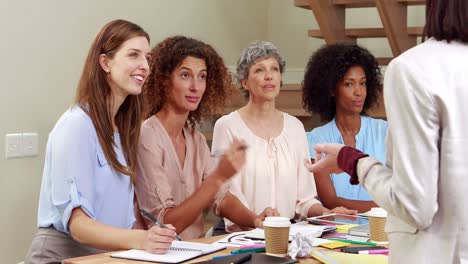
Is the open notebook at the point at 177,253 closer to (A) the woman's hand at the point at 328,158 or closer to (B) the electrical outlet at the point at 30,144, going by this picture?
(A) the woman's hand at the point at 328,158

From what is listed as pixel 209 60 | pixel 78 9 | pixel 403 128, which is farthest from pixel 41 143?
pixel 403 128

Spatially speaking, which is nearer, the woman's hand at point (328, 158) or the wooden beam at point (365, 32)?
the woman's hand at point (328, 158)

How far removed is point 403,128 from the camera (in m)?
1.36

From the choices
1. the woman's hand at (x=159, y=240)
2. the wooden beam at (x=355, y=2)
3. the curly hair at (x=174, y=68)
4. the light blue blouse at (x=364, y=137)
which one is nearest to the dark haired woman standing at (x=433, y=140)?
the woman's hand at (x=159, y=240)

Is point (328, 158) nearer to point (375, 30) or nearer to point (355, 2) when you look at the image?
point (355, 2)

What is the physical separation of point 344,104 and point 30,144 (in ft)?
4.95

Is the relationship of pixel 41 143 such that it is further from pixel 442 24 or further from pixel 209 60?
pixel 442 24

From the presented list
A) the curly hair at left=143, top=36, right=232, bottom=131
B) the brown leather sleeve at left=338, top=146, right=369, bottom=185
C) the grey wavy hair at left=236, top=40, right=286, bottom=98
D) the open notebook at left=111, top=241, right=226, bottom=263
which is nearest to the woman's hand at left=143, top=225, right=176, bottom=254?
the open notebook at left=111, top=241, right=226, bottom=263

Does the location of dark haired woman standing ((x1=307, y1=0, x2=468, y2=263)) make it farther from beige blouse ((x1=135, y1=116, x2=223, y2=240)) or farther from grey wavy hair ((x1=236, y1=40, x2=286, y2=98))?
grey wavy hair ((x1=236, y1=40, x2=286, y2=98))

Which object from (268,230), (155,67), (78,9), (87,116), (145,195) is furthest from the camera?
(78,9)

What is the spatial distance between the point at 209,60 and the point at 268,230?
43.6 inches

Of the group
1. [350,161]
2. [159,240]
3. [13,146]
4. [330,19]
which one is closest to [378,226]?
[159,240]

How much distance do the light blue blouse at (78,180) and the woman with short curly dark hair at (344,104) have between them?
1195 mm

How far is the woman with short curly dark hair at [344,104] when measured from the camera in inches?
131
